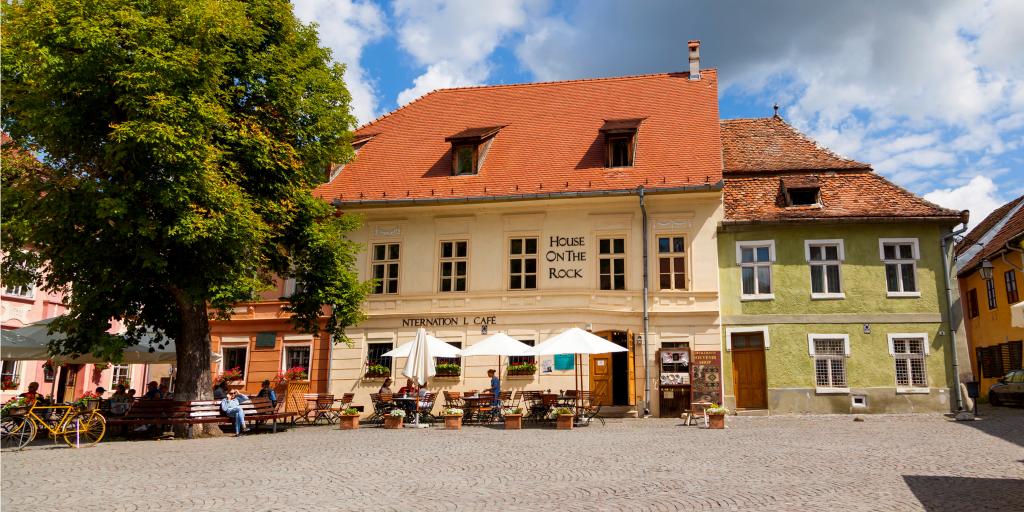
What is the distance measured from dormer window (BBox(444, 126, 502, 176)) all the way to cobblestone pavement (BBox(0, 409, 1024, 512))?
11.2 metres

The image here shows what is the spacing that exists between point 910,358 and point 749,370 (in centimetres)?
479

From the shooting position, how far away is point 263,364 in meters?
24.4

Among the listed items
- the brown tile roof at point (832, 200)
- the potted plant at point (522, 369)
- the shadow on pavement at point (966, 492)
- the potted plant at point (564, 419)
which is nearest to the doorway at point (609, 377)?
the potted plant at point (522, 369)

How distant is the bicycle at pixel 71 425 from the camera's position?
14.2 metres

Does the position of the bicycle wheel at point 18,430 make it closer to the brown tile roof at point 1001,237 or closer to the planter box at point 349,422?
the planter box at point 349,422

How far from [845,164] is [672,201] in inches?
250

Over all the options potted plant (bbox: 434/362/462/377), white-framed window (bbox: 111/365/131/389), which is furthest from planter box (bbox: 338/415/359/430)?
white-framed window (bbox: 111/365/131/389)

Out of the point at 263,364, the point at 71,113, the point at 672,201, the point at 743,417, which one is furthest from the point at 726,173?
the point at 71,113

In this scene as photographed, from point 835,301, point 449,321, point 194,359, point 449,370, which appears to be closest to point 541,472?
point 194,359

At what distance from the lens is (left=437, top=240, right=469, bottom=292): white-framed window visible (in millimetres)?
23625

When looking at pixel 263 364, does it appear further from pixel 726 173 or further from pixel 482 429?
pixel 726 173

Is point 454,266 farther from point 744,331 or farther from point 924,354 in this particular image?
point 924,354

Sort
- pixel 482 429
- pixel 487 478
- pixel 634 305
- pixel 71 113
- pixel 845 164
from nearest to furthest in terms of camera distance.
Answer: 1. pixel 487 478
2. pixel 71 113
3. pixel 482 429
4. pixel 634 305
5. pixel 845 164

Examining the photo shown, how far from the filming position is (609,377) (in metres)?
22.4
